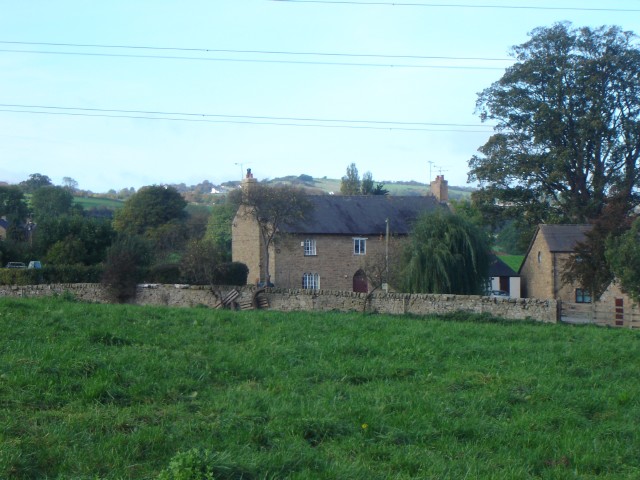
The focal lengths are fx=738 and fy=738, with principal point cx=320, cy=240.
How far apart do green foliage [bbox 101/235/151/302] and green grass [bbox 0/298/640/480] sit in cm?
2268

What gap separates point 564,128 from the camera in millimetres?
47469

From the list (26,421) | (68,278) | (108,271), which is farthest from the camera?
(68,278)

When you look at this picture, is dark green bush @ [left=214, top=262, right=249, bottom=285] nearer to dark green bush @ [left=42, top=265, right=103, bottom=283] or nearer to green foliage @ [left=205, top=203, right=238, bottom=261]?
dark green bush @ [left=42, top=265, right=103, bottom=283]

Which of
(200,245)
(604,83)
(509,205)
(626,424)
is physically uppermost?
(604,83)

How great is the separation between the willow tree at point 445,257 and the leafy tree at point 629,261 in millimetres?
7808

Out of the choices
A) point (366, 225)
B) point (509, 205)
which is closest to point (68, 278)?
point (366, 225)

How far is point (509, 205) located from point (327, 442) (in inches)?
1742

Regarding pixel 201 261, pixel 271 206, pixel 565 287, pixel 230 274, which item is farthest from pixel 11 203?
pixel 565 287

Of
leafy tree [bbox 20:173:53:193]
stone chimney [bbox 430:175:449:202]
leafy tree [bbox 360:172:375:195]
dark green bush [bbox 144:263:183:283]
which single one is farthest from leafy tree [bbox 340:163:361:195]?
leafy tree [bbox 20:173:53:193]

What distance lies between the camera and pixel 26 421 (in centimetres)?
770

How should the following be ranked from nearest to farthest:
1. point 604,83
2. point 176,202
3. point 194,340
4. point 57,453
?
1. point 57,453
2. point 194,340
3. point 604,83
4. point 176,202

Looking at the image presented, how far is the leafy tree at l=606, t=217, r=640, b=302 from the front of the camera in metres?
30.6

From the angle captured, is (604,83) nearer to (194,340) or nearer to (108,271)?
(108,271)

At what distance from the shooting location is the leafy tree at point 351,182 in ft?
316
